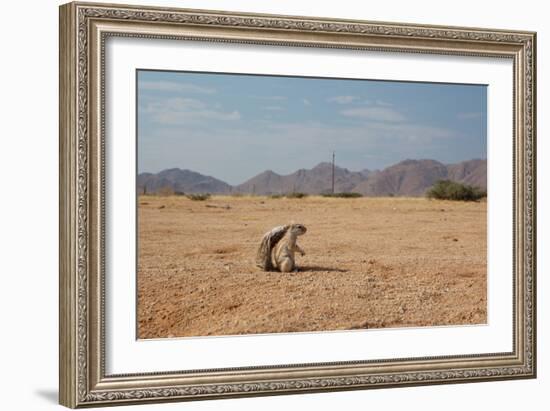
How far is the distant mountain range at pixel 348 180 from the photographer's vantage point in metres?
6.95

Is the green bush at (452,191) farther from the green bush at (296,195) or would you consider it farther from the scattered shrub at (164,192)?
the scattered shrub at (164,192)

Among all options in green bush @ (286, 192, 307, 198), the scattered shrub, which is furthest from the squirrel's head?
the scattered shrub

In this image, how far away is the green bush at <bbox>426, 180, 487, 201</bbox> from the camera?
297 inches

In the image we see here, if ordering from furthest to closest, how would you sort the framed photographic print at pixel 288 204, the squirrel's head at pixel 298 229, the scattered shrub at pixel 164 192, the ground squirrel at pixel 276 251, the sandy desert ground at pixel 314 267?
the squirrel's head at pixel 298 229
the ground squirrel at pixel 276 251
the sandy desert ground at pixel 314 267
the scattered shrub at pixel 164 192
the framed photographic print at pixel 288 204

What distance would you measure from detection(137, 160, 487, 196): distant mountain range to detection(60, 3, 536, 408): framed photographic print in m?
0.02

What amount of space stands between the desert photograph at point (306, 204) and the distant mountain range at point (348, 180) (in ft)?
0.03

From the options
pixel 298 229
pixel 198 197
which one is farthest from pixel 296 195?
pixel 198 197

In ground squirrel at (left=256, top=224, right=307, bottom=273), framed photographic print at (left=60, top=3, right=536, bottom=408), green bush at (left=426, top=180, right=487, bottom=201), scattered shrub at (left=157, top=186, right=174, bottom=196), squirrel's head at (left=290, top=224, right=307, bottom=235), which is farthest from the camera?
green bush at (left=426, top=180, right=487, bottom=201)

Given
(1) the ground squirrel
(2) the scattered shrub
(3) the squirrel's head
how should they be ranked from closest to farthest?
(2) the scattered shrub, (1) the ground squirrel, (3) the squirrel's head

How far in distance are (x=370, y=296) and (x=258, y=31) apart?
202cm

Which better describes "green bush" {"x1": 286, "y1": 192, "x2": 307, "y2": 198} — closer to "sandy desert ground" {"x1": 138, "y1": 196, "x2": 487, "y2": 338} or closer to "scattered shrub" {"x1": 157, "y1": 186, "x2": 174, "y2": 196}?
"sandy desert ground" {"x1": 138, "y1": 196, "x2": 487, "y2": 338}

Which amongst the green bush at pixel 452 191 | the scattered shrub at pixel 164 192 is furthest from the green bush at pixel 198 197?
the green bush at pixel 452 191

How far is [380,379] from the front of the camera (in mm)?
7301

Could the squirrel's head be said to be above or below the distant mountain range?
below
